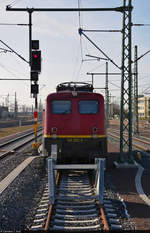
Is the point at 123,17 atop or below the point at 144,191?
atop

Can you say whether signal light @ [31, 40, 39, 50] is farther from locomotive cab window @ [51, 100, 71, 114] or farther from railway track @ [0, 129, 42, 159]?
railway track @ [0, 129, 42, 159]

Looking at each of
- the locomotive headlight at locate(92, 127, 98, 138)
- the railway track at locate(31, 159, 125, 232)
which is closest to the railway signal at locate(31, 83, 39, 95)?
the locomotive headlight at locate(92, 127, 98, 138)

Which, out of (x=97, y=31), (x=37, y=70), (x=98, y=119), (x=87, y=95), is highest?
(x=97, y=31)

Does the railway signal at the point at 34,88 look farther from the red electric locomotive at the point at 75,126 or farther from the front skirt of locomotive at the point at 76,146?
the front skirt of locomotive at the point at 76,146

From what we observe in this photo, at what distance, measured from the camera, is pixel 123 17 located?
11648 millimetres

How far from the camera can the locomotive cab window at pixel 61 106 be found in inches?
387

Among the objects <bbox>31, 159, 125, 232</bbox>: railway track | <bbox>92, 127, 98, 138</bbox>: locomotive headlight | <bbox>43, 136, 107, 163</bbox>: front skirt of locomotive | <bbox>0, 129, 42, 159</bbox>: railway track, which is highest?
<bbox>92, 127, 98, 138</bbox>: locomotive headlight

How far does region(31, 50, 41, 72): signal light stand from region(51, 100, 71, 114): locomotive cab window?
4.57 m

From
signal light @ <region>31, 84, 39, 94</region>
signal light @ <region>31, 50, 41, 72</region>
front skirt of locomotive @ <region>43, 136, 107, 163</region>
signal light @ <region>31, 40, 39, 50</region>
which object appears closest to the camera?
front skirt of locomotive @ <region>43, 136, 107, 163</region>

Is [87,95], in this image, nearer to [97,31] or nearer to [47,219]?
Result: [97,31]

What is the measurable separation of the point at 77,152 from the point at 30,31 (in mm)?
7130

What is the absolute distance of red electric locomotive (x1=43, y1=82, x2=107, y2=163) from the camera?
9570 mm

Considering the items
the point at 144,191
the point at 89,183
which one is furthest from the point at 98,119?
the point at 144,191

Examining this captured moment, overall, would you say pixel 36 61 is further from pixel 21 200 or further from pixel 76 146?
pixel 21 200
